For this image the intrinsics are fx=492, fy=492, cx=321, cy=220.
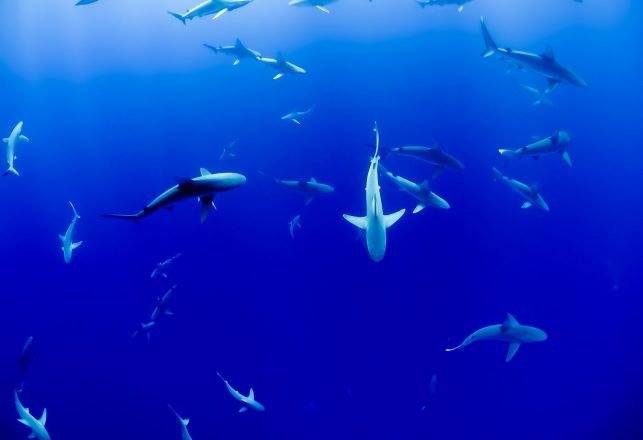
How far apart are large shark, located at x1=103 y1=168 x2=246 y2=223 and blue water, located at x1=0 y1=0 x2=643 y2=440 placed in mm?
9584

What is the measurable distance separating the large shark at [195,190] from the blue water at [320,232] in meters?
9.58

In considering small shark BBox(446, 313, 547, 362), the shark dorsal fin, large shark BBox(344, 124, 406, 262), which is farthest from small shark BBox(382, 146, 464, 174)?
large shark BBox(344, 124, 406, 262)

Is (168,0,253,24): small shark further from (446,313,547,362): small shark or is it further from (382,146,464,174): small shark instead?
(446,313,547,362): small shark

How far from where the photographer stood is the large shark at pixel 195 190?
3.19 metres

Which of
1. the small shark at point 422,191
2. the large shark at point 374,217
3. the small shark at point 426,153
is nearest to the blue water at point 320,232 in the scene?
the small shark at point 426,153

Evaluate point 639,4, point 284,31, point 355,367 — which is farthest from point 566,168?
point 284,31

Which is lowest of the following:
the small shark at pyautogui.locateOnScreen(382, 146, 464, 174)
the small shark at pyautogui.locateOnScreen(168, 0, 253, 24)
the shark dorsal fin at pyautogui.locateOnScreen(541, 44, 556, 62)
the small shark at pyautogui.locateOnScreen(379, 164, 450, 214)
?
the small shark at pyautogui.locateOnScreen(379, 164, 450, 214)

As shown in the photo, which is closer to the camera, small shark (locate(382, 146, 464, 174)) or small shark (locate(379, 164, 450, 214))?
small shark (locate(379, 164, 450, 214))

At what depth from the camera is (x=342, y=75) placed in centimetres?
1473

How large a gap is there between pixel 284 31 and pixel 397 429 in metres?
12.1

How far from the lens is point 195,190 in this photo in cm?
327

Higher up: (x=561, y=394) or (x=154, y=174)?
(x=154, y=174)

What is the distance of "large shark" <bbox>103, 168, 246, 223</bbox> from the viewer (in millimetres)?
3191

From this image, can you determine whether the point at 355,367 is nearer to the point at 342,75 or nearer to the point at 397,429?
the point at 397,429
